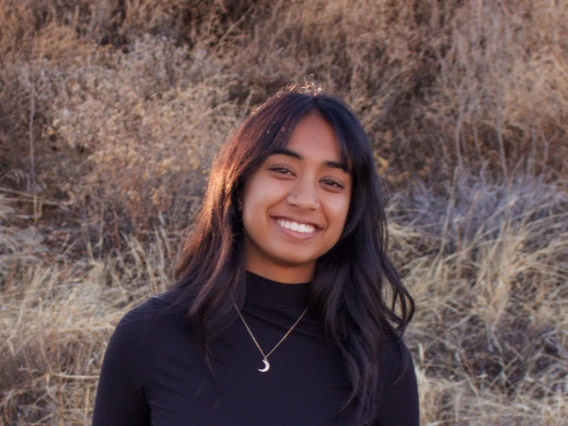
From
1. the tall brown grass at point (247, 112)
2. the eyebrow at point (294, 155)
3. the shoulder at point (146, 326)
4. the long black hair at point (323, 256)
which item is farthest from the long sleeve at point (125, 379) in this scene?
the tall brown grass at point (247, 112)

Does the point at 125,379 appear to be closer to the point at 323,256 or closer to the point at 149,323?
the point at 149,323

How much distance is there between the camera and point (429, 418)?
12.7 ft

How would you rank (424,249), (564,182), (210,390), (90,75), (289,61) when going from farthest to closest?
(289,61) → (90,75) → (564,182) → (424,249) → (210,390)

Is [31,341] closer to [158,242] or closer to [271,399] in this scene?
[158,242]

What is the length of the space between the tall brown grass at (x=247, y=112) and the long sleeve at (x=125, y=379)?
6.49 ft

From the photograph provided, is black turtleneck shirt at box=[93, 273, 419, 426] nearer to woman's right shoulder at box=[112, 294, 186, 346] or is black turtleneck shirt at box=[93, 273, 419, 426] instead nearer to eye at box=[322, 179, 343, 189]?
woman's right shoulder at box=[112, 294, 186, 346]

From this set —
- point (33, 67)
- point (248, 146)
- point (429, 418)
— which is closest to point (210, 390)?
point (248, 146)

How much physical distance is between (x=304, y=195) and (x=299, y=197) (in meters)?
0.01

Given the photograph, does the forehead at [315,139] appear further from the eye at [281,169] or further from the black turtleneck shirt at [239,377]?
the black turtleneck shirt at [239,377]

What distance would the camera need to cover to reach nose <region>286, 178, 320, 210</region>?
1.85 m

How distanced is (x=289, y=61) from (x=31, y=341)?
4.20 meters

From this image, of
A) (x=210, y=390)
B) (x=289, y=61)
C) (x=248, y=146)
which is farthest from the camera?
(x=289, y=61)

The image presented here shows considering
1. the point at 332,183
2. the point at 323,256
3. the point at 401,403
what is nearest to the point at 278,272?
the point at 323,256

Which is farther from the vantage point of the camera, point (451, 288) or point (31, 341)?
point (451, 288)
